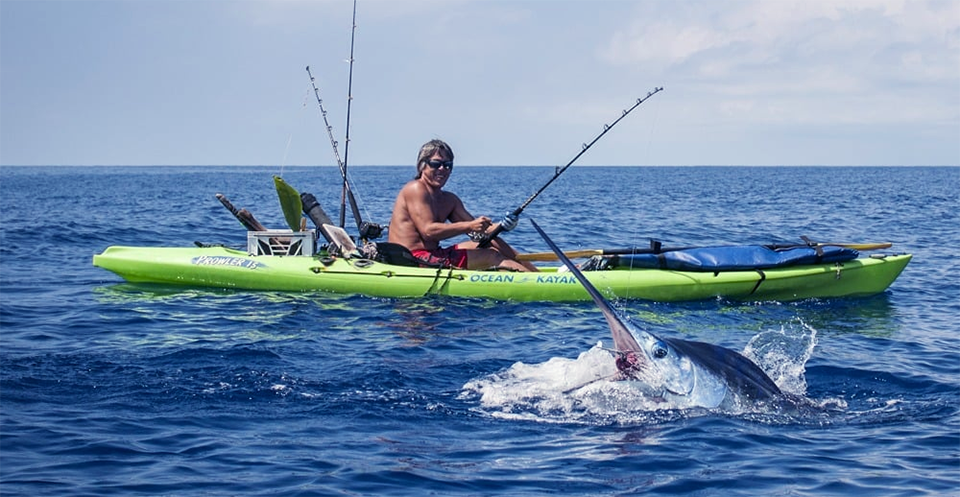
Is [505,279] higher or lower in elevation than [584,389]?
higher

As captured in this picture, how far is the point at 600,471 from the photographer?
501 centimetres

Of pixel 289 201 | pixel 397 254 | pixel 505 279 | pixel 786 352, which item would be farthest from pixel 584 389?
pixel 289 201

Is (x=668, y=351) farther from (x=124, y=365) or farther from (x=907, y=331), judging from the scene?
(x=907, y=331)

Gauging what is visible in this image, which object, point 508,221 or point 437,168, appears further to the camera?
point 437,168

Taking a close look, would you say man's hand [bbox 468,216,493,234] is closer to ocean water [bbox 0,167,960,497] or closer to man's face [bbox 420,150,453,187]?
man's face [bbox 420,150,453,187]

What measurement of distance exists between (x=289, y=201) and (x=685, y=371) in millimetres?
6288

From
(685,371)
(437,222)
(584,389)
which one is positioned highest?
(437,222)

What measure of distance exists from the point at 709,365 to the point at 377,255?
5549 millimetres

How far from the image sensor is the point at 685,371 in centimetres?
559

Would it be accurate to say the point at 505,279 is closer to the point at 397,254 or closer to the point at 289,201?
the point at 397,254

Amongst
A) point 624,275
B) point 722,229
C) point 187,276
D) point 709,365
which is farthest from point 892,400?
point 722,229

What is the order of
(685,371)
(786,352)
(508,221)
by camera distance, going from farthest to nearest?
(508,221) < (786,352) < (685,371)

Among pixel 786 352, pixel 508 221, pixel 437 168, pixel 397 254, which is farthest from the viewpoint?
pixel 397 254

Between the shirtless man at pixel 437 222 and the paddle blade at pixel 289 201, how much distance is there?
108 cm
